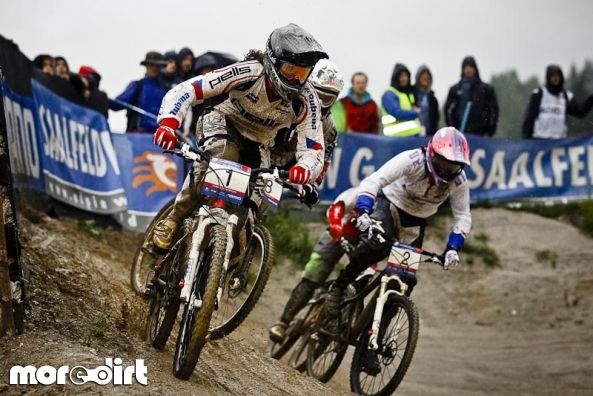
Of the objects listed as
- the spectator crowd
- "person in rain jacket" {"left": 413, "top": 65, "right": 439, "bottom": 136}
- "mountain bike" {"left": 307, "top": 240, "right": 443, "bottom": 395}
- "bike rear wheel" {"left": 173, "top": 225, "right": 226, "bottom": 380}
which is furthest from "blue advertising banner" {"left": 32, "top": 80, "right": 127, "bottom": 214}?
"bike rear wheel" {"left": 173, "top": 225, "right": 226, "bottom": 380}

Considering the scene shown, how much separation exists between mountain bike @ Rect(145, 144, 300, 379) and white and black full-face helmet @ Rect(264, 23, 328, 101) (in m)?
0.60

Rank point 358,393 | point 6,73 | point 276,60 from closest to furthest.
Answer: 1. point 276,60
2. point 358,393
3. point 6,73

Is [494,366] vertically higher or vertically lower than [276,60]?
lower

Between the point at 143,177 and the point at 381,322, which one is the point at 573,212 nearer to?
the point at 143,177

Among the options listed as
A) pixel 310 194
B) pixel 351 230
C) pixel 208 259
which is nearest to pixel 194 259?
pixel 208 259

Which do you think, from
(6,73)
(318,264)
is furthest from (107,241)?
(318,264)

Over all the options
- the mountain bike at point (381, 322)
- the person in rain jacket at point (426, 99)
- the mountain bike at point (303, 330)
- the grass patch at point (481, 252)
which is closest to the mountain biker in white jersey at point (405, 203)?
the mountain bike at point (381, 322)

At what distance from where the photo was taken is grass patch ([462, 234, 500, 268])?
47.3 ft

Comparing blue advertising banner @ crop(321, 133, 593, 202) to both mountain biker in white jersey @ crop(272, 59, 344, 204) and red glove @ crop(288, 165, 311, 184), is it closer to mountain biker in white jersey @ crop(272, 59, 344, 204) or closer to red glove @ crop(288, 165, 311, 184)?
mountain biker in white jersey @ crop(272, 59, 344, 204)

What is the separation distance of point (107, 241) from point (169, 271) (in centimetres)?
517

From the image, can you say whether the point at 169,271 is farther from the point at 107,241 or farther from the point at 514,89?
the point at 514,89

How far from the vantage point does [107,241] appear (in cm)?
1219

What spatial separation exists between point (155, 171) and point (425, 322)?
381 cm

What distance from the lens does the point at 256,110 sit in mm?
7434
